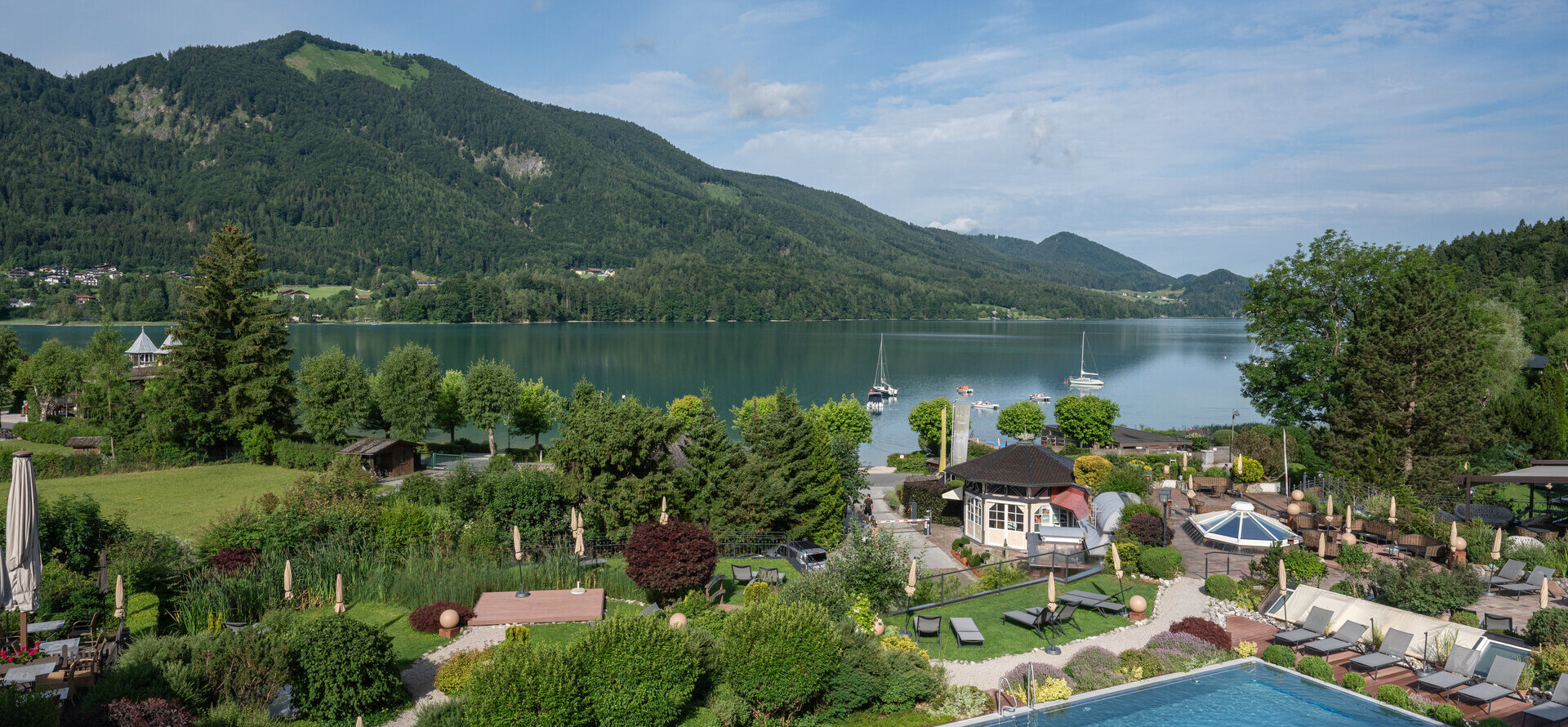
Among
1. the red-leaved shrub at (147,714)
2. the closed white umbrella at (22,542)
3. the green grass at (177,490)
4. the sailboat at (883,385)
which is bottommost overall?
the sailboat at (883,385)

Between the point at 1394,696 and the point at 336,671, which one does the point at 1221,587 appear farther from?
the point at 336,671

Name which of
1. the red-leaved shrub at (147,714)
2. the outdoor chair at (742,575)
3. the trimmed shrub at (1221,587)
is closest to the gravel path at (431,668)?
the red-leaved shrub at (147,714)

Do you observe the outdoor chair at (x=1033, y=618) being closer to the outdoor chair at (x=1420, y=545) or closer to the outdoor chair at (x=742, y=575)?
the outdoor chair at (x=742, y=575)

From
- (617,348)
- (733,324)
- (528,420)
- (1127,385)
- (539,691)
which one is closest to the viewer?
(539,691)

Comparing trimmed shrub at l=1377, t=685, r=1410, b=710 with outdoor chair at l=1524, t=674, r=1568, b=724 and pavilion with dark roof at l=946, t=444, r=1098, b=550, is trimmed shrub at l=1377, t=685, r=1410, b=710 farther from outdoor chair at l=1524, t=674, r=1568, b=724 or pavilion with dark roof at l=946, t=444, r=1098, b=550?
pavilion with dark roof at l=946, t=444, r=1098, b=550

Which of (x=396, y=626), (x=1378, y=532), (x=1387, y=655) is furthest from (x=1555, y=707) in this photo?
(x=396, y=626)

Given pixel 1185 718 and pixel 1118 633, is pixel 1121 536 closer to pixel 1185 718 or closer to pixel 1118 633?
pixel 1118 633

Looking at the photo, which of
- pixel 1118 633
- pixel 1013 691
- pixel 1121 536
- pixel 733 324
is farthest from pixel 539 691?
pixel 733 324
